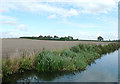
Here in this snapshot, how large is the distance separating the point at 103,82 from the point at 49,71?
4.22m

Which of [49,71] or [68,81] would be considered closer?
[68,81]

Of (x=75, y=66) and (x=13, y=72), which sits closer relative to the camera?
(x=13, y=72)

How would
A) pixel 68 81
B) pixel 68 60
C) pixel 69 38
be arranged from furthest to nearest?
pixel 69 38
pixel 68 60
pixel 68 81

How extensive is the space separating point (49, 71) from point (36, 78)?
66.8 inches

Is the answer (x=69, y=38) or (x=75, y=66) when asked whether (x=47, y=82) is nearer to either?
(x=75, y=66)

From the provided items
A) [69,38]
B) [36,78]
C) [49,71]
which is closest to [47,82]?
[36,78]

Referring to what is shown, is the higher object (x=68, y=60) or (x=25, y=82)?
(x=68, y=60)

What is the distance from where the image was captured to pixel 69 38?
79.4 meters

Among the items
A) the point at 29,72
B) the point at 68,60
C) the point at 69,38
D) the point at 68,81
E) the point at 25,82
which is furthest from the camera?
the point at 69,38

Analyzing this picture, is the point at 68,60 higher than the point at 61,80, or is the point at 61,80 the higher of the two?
the point at 68,60

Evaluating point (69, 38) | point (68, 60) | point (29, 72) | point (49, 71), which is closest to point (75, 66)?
point (68, 60)

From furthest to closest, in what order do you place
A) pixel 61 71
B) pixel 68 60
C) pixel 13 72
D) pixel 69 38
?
pixel 69 38 < pixel 68 60 < pixel 61 71 < pixel 13 72

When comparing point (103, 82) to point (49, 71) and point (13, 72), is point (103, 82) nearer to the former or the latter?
point (49, 71)

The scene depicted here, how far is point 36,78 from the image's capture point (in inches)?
385
